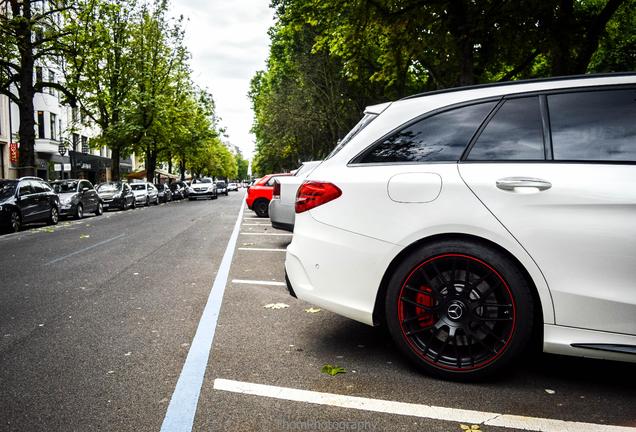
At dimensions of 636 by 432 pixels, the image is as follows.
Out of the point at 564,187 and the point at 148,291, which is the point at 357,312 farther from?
the point at 148,291

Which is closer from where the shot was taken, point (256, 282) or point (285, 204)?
point (256, 282)

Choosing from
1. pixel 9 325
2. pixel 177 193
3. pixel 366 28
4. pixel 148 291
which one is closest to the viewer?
pixel 9 325

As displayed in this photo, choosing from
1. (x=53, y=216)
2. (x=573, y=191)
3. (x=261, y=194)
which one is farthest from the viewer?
(x=261, y=194)

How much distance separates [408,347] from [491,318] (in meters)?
0.57

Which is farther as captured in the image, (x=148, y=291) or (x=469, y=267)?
(x=148, y=291)

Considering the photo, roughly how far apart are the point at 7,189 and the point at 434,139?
15299mm

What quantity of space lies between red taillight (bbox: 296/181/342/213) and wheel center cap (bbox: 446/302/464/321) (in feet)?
3.52

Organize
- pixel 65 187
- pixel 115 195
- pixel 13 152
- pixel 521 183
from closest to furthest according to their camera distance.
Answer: pixel 521 183, pixel 65 187, pixel 115 195, pixel 13 152

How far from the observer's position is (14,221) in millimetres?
14555

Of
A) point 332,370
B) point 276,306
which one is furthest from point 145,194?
point 332,370

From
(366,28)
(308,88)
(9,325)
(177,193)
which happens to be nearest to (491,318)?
(9,325)

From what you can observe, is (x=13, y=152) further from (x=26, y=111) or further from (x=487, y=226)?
(x=487, y=226)

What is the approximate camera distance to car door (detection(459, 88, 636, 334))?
289cm

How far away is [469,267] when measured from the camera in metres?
3.24
